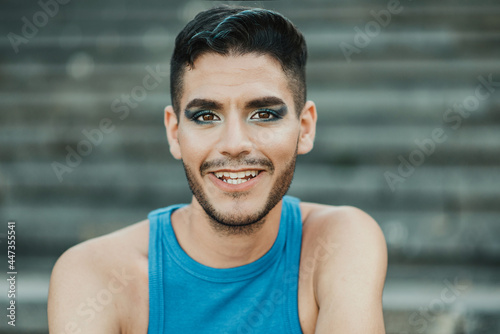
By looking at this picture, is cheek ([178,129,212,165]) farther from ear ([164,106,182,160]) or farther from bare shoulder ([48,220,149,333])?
bare shoulder ([48,220,149,333])

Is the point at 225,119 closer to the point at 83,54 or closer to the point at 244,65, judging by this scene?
the point at 244,65

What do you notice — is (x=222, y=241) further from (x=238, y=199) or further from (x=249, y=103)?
(x=249, y=103)

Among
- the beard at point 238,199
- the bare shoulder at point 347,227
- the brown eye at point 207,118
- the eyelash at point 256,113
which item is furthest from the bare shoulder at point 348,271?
the brown eye at point 207,118

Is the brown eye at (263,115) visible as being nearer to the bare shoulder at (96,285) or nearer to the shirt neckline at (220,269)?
the shirt neckline at (220,269)

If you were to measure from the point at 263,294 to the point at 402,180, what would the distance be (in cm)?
193

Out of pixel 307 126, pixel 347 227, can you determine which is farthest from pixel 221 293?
pixel 307 126

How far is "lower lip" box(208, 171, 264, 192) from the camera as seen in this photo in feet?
5.81

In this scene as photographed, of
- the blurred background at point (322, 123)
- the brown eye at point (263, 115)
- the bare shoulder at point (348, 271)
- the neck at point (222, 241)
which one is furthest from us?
the blurred background at point (322, 123)

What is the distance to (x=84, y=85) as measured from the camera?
3791 mm

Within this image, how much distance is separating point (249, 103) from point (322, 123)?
193cm

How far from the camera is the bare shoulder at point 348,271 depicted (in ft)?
5.54

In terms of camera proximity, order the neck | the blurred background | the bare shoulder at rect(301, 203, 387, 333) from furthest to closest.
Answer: the blurred background
the neck
the bare shoulder at rect(301, 203, 387, 333)

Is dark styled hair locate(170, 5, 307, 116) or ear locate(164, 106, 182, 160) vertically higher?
dark styled hair locate(170, 5, 307, 116)

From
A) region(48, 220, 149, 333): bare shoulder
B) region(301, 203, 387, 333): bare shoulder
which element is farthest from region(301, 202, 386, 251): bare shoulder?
region(48, 220, 149, 333): bare shoulder
